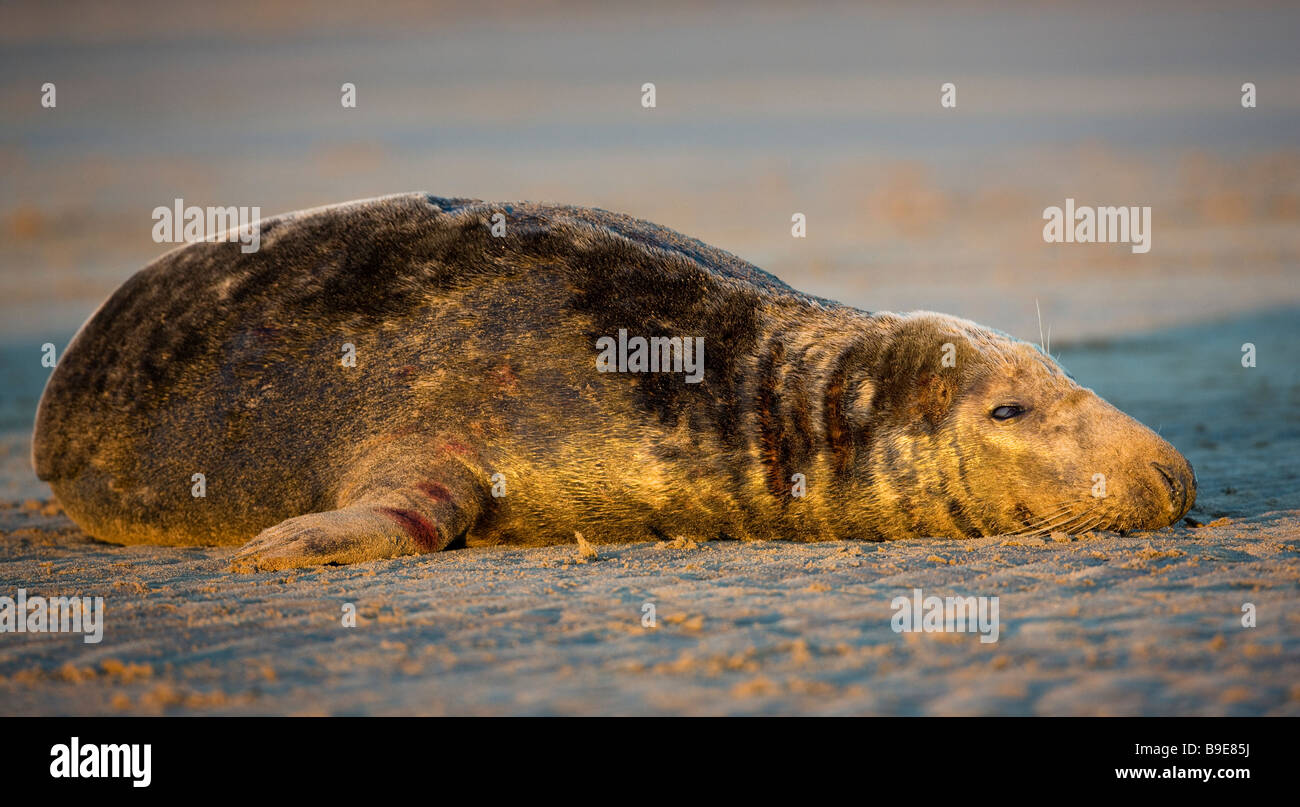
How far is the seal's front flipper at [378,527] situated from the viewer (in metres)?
5.39

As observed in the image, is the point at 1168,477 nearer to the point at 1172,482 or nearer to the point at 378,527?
the point at 1172,482

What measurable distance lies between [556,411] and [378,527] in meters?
0.91

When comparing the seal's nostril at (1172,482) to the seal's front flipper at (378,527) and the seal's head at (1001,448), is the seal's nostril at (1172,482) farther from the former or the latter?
the seal's front flipper at (378,527)

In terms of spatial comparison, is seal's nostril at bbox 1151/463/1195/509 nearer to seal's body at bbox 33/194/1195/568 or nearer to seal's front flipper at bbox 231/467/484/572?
seal's body at bbox 33/194/1195/568

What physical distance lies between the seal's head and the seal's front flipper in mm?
1774

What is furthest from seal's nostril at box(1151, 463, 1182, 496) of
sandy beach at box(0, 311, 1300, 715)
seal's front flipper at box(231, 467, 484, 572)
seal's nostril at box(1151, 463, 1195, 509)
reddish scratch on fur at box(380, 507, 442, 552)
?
reddish scratch on fur at box(380, 507, 442, 552)

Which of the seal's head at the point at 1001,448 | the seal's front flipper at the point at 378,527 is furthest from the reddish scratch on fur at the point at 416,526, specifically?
the seal's head at the point at 1001,448

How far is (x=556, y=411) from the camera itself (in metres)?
5.84

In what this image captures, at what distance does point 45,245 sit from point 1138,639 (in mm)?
20717

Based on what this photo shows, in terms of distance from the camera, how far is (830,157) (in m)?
34.5

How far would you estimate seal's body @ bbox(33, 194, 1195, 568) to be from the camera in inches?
222

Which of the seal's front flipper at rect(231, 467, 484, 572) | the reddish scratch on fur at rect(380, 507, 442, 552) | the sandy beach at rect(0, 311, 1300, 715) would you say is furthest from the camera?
the reddish scratch on fur at rect(380, 507, 442, 552)

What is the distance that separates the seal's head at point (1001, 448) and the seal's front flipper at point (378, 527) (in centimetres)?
177

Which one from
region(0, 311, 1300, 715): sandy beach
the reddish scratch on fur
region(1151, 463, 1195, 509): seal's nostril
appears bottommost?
region(0, 311, 1300, 715): sandy beach
